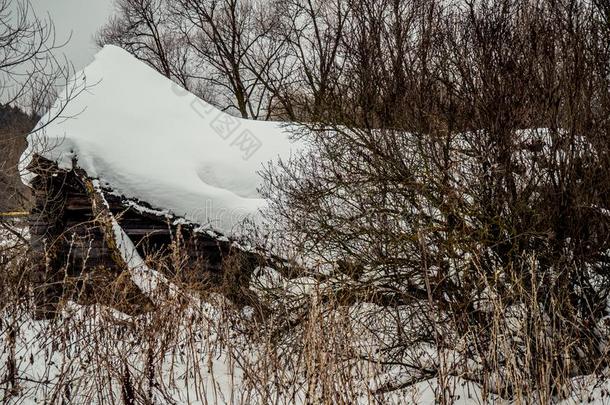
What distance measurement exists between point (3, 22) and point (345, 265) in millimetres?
6254

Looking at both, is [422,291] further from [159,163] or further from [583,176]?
[159,163]

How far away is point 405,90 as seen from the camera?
238 inches

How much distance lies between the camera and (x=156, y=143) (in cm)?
892

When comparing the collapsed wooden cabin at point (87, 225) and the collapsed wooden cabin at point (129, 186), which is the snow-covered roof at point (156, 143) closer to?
the collapsed wooden cabin at point (129, 186)

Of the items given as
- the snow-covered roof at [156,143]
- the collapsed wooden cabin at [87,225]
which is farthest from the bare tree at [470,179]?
the collapsed wooden cabin at [87,225]

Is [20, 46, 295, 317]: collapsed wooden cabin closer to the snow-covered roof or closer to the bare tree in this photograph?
the snow-covered roof

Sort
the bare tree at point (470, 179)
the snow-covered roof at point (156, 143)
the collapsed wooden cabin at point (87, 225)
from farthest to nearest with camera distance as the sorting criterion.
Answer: the snow-covered roof at point (156, 143) → the collapsed wooden cabin at point (87, 225) → the bare tree at point (470, 179)

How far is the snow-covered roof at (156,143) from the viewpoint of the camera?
7805mm

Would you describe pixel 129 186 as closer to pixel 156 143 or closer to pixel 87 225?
pixel 87 225

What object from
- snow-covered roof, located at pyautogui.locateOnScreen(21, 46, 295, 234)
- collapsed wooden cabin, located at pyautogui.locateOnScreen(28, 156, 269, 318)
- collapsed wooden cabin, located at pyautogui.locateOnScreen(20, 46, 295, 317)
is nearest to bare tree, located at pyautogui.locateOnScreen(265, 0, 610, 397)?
collapsed wooden cabin, located at pyautogui.locateOnScreen(20, 46, 295, 317)

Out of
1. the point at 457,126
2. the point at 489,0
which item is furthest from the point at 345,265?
the point at 489,0

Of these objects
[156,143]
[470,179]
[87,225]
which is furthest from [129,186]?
[470,179]

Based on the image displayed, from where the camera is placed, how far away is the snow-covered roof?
7.80m

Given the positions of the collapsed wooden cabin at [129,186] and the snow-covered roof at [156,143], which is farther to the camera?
the snow-covered roof at [156,143]
